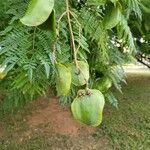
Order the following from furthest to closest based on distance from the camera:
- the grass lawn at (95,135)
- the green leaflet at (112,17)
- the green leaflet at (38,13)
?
the grass lawn at (95,135), the green leaflet at (112,17), the green leaflet at (38,13)

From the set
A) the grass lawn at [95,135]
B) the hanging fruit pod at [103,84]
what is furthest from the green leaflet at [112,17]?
the grass lawn at [95,135]

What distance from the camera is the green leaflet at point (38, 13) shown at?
0.53m

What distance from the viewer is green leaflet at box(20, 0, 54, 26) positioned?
0.53 metres

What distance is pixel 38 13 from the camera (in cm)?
54

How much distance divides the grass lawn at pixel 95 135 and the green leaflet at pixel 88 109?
4346mm

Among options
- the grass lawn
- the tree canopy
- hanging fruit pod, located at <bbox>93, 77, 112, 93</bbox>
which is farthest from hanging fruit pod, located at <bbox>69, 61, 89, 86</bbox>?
the grass lawn

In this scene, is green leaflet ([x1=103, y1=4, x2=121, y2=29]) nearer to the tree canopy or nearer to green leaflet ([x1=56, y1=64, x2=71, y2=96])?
the tree canopy

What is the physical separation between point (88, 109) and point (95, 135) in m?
4.68

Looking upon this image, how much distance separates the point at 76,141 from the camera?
5082 millimetres

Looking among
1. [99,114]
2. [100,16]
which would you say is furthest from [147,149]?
[99,114]

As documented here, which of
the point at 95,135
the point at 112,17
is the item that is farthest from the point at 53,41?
the point at 95,135

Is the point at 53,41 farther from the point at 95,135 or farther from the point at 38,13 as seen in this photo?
the point at 95,135

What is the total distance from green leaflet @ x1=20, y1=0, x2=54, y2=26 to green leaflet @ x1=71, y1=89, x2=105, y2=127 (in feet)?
0.38

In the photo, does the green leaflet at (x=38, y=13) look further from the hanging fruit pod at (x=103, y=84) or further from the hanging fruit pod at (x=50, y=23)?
the hanging fruit pod at (x=103, y=84)
